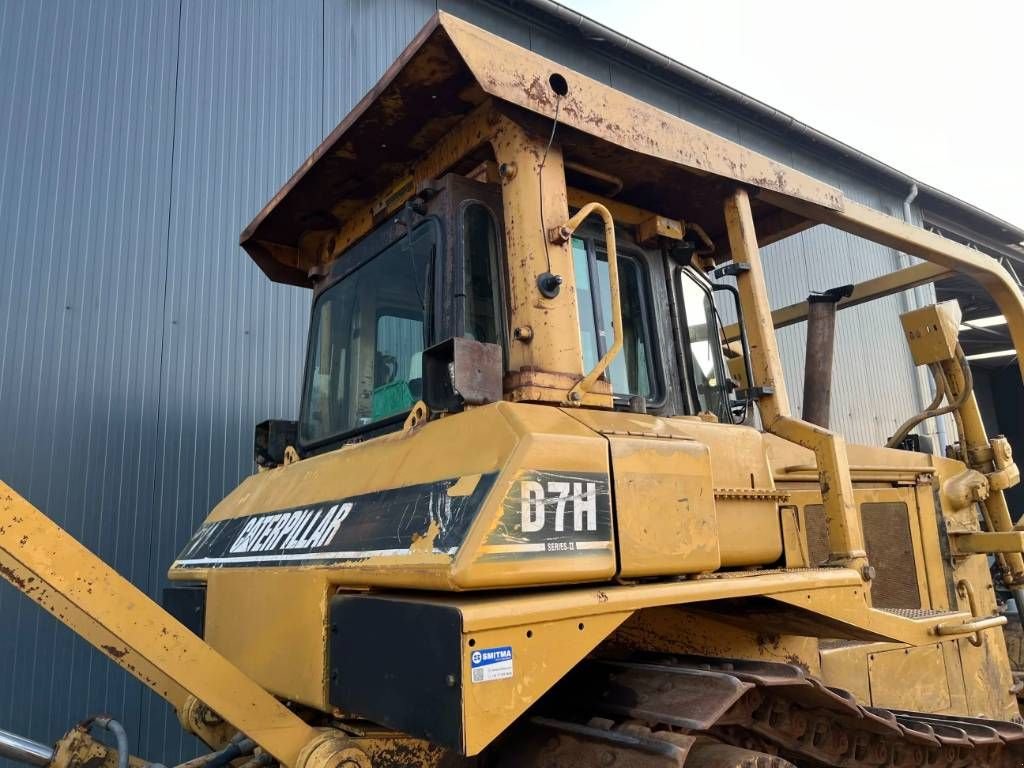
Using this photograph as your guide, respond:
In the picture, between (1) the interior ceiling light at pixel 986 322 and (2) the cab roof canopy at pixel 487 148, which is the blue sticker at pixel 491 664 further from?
(1) the interior ceiling light at pixel 986 322

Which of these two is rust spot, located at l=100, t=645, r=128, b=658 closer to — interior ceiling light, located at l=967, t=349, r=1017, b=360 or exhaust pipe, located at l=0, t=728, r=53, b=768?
exhaust pipe, located at l=0, t=728, r=53, b=768

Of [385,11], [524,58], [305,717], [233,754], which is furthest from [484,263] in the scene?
[385,11]

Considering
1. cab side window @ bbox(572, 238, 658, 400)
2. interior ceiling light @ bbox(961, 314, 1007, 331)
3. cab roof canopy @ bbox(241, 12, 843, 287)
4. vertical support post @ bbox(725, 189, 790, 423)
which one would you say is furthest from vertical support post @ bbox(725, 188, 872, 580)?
interior ceiling light @ bbox(961, 314, 1007, 331)

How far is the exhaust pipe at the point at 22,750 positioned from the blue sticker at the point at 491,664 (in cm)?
172

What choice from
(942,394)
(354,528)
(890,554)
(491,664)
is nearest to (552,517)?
(491,664)

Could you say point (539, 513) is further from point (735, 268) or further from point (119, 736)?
point (119, 736)

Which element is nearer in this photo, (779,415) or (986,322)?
(779,415)

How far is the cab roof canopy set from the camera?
2496 mm

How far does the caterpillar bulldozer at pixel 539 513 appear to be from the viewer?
196 cm

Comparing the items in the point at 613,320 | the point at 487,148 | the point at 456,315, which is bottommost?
the point at 613,320

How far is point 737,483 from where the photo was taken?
262 centimetres

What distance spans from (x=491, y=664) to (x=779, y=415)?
1736 mm

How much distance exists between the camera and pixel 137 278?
6129mm

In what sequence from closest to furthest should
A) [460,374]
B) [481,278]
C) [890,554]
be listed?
1. [460,374]
2. [481,278]
3. [890,554]
